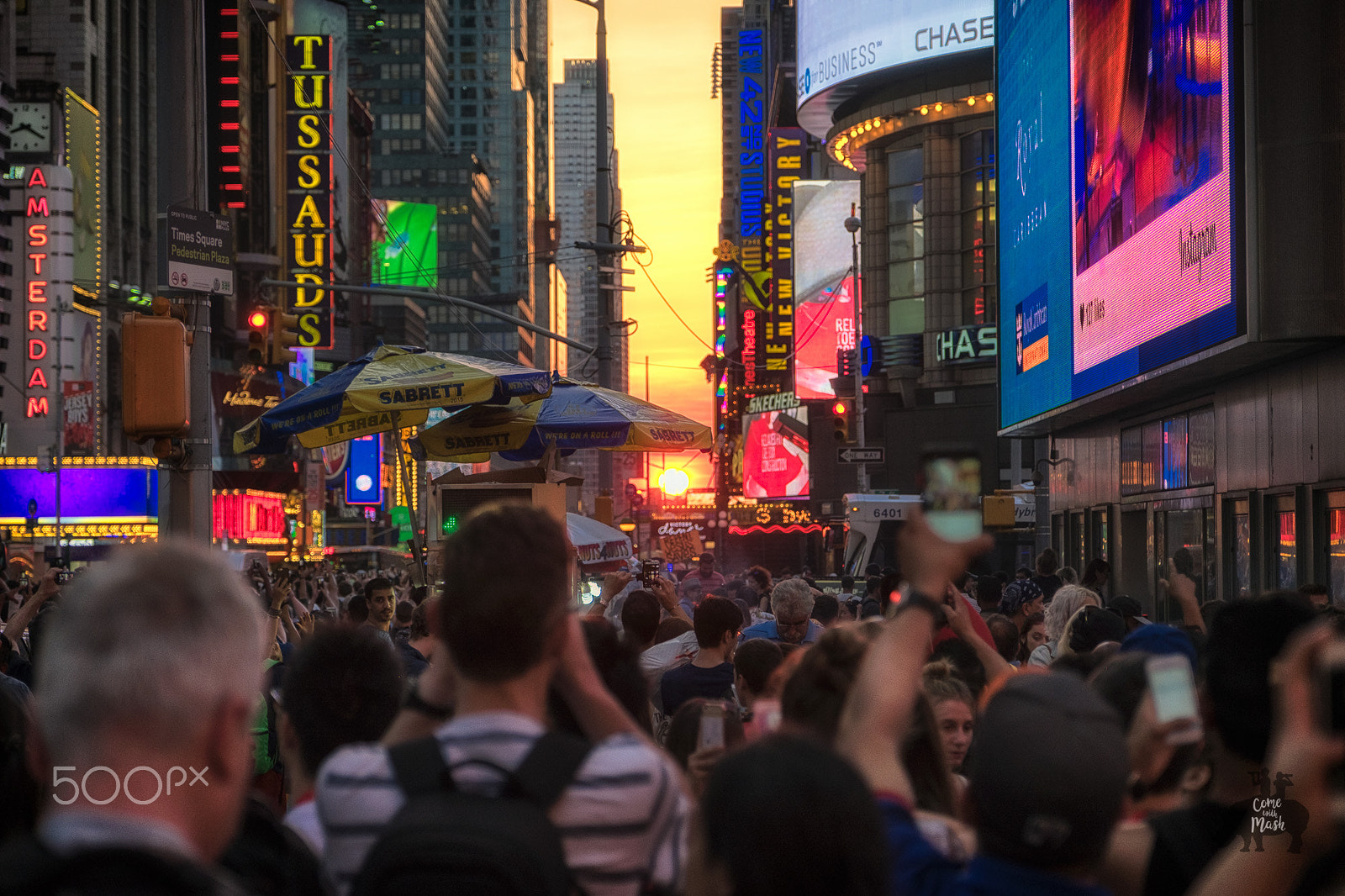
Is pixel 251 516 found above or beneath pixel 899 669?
beneath

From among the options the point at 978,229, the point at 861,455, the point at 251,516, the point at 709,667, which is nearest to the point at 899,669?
the point at 709,667

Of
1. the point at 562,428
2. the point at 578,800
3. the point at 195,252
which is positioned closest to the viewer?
the point at 578,800

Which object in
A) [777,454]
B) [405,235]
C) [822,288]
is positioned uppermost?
[405,235]

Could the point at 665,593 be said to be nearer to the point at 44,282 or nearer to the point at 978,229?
the point at 978,229

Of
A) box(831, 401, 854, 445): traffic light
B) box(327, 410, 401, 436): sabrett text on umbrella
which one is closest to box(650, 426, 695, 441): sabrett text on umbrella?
box(327, 410, 401, 436): sabrett text on umbrella

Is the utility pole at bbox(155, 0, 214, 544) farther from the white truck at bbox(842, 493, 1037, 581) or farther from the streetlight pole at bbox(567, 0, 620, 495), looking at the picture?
the white truck at bbox(842, 493, 1037, 581)

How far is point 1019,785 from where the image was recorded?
2752 millimetres

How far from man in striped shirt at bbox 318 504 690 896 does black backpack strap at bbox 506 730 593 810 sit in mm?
18

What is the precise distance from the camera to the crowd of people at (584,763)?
7.66ft

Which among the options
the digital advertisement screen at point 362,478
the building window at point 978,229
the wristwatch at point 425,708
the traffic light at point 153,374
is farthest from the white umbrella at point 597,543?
the digital advertisement screen at point 362,478

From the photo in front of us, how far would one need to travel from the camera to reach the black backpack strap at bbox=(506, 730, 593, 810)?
Result: 2879 millimetres

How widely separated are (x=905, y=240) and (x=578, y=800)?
5321 centimetres

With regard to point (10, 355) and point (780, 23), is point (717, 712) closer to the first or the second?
point (10, 355)

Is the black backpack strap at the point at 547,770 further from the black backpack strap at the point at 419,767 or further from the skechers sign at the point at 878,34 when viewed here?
the skechers sign at the point at 878,34
